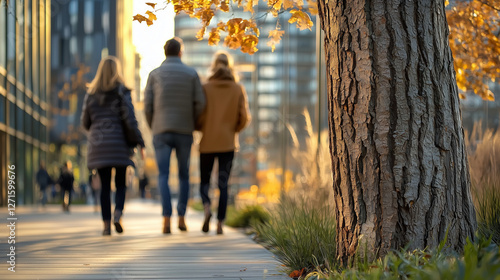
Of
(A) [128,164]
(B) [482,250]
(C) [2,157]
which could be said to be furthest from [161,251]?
(C) [2,157]

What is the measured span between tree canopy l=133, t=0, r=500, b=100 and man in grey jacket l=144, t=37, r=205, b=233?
0.95 meters

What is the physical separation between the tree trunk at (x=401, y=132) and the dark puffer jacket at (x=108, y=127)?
413 centimetres

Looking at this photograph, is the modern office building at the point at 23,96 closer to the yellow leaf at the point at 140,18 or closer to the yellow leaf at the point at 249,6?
the yellow leaf at the point at 249,6

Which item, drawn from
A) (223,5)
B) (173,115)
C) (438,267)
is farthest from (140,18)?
(438,267)

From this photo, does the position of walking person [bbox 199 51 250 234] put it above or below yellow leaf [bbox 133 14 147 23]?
below

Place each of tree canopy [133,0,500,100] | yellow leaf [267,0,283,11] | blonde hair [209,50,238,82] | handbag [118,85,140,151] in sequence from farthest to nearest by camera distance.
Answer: blonde hair [209,50,238,82] < handbag [118,85,140,151] < yellow leaf [267,0,283,11] < tree canopy [133,0,500,100]

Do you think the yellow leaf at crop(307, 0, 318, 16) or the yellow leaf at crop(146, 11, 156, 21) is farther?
the yellow leaf at crop(307, 0, 318, 16)

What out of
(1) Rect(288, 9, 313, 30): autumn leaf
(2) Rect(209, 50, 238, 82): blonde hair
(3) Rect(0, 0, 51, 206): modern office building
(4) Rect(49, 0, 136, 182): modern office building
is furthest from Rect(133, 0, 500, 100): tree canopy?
(4) Rect(49, 0, 136, 182): modern office building

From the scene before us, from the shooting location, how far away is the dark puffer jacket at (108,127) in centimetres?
816

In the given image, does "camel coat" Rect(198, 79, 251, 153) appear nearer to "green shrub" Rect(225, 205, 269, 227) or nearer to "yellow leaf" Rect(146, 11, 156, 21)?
"green shrub" Rect(225, 205, 269, 227)

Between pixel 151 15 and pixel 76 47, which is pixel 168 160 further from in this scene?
pixel 76 47

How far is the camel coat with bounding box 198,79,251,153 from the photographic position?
8.48 meters

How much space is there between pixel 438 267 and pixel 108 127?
5.71 metres

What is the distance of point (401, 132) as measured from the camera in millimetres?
4375
